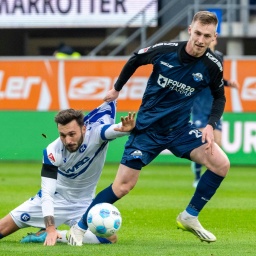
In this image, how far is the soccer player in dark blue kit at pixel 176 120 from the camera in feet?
30.0

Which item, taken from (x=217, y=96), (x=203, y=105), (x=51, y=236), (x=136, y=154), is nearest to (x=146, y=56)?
(x=217, y=96)

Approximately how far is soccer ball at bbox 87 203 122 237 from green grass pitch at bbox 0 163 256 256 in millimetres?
157

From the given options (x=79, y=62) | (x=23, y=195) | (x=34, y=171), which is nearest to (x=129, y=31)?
(x=79, y=62)

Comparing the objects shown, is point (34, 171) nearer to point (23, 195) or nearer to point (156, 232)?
point (23, 195)

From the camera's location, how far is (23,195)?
14.1m

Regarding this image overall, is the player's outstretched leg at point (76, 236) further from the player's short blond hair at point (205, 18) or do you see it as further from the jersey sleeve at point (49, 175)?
the player's short blond hair at point (205, 18)

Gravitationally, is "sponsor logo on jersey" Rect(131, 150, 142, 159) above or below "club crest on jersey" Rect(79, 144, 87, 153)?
below

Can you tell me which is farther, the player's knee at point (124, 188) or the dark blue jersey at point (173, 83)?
the dark blue jersey at point (173, 83)

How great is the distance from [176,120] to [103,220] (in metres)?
1.25

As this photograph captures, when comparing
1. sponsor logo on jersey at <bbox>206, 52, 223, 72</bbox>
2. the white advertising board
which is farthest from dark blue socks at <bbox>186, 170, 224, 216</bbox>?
the white advertising board

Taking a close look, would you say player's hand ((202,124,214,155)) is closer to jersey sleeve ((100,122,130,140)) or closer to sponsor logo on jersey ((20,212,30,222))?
jersey sleeve ((100,122,130,140))

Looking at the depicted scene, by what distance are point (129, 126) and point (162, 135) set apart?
611 mm

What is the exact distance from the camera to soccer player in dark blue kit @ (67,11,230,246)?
9.15 meters

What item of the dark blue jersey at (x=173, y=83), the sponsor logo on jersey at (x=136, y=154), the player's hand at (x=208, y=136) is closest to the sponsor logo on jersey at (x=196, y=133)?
the dark blue jersey at (x=173, y=83)
